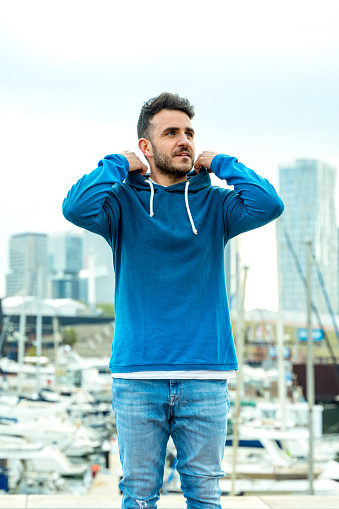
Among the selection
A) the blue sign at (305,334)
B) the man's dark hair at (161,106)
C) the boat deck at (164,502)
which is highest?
the man's dark hair at (161,106)

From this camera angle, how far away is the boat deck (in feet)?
12.2

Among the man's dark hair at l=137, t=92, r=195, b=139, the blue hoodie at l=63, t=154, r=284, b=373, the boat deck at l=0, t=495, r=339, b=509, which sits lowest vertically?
the boat deck at l=0, t=495, r=339, b=509

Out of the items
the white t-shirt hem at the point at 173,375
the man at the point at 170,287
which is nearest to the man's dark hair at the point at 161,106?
the man at the point at 170,287

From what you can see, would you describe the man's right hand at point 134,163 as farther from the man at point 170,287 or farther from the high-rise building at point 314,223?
the high-rise building at point 314,223

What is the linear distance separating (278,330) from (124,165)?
1294 cm

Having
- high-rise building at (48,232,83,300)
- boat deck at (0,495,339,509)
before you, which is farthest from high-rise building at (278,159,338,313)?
boat deck at (0,495,339,509)

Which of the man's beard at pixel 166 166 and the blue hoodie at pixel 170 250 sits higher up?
the man's beard at pixel 166 166

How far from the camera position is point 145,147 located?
2.45 metres

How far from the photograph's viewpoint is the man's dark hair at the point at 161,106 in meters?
2.38

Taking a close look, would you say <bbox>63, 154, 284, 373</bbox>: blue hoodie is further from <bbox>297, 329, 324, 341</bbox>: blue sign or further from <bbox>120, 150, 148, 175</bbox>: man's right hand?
<bbox>297, 329, 324, 341</bbox>: blue sign

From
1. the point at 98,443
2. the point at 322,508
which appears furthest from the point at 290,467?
the point at 322,508

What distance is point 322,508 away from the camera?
12.4ft

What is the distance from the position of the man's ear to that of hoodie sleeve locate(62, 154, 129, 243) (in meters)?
0.10

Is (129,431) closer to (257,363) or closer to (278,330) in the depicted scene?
(278,330)
